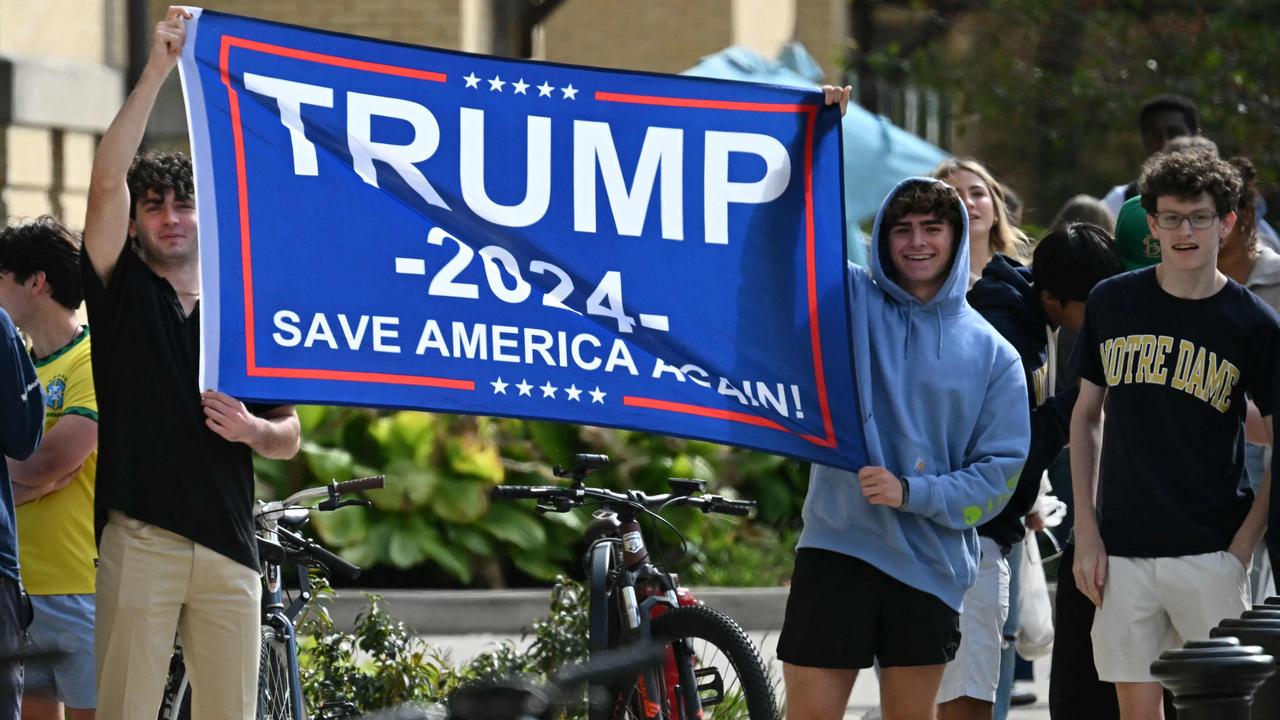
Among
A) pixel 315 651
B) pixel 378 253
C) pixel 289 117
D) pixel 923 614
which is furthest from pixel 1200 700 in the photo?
pixel 315 651

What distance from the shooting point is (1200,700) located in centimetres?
401

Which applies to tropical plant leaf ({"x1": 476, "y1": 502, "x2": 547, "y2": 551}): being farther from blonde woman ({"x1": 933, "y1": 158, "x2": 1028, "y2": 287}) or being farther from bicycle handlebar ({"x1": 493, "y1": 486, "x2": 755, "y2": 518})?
bicycle handlebar ({"x1": 493, "y1": 486, "x2": 755, "y2": 518})

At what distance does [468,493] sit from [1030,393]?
537cm

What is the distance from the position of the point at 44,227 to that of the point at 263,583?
1216 millimetres

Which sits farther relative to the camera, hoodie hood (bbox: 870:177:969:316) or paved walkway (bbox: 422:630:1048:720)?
paved walkway (bbox: 422:630:1048:720)

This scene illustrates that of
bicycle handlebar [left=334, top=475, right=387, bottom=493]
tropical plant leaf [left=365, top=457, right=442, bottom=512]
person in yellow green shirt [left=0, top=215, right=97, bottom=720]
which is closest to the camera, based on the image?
person in yellow green shirt [left=0, top=215, right=97, bottom=720]

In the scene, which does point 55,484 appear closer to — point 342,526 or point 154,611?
point 154,611

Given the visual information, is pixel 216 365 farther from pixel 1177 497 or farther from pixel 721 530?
pixel 721 530

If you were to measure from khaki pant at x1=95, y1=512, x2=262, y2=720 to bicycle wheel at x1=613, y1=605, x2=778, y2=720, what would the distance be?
1.44 m

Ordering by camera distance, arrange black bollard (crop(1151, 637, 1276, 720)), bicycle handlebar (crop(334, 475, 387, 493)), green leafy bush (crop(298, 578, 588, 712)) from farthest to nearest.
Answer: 1. green leafy bush (crop(298, 578, 588, 712))
2. bicycle handlebar (crop(334, 475, 387, 493))
3. black bollard (crop(1151, 637, 1276, 720))

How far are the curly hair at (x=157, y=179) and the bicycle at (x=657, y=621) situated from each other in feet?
5.00

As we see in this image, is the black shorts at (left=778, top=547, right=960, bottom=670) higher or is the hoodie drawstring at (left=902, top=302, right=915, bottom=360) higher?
the hoodie drawstring at (left=902, top=302, right=915, bottom=360)

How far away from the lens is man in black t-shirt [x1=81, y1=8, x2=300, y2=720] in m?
4.79

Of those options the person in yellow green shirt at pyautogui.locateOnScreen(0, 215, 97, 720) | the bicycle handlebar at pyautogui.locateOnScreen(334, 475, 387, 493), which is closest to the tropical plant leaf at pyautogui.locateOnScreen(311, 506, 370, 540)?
the bicycle handlebar at pyautogui.locateOnScreen(334, 475, 387, 493)
